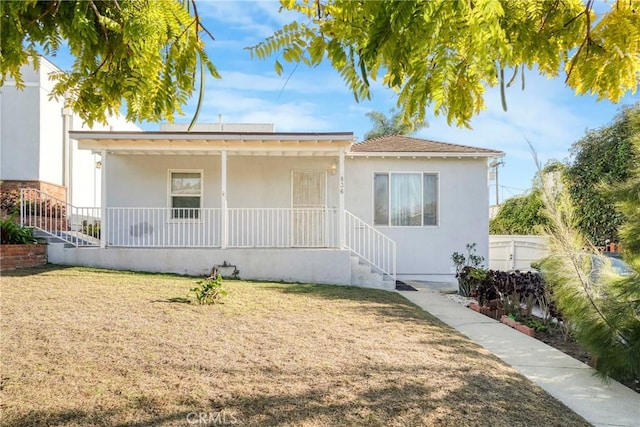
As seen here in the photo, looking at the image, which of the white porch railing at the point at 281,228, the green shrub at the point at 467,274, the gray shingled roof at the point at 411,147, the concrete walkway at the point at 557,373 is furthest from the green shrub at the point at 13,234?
the green shrub at the point at 467,274

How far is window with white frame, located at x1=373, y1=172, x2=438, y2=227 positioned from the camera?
1220 cm

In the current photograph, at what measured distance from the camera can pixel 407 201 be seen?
1226cm

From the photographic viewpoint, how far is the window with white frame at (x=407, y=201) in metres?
12.2

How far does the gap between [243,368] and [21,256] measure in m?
8.39

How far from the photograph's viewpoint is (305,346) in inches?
192

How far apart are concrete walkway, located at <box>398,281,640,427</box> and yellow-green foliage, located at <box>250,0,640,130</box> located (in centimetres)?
264

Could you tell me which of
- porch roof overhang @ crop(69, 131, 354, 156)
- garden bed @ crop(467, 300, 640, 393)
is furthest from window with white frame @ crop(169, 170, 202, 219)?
garden bed @ crop(467, 300, 640, 393)

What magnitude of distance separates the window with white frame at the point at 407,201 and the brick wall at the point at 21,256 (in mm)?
8539

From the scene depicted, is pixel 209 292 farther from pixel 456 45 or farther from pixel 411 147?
pixel 411 147

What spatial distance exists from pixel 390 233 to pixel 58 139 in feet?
36.3

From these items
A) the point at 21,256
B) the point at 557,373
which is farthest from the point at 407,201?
the point at 21,256

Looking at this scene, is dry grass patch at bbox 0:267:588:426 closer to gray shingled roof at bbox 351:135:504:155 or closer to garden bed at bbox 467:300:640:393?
garden bed at bbox 467:300:640:393

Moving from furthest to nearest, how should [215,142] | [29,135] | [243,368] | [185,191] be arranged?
[29,135], [185,191], [215,142], [243,368]

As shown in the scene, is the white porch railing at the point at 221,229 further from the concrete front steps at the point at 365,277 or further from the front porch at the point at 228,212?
the concrete front steps at the point at 365,277
